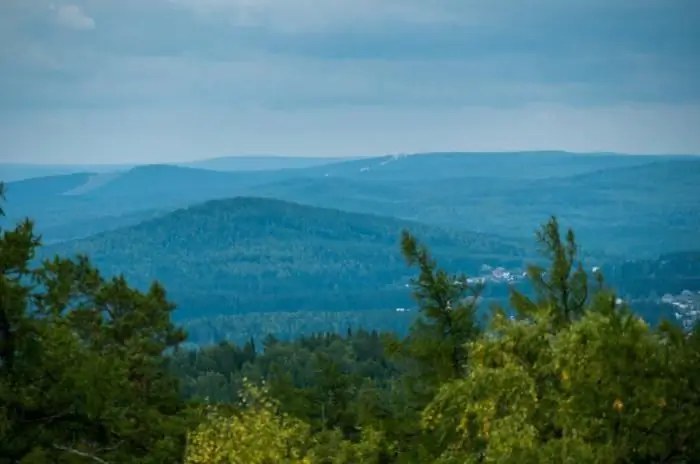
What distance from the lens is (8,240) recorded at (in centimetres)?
2950

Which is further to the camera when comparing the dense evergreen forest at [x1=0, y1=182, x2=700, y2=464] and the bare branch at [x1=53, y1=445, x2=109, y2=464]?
the bare branch at [x1=53, y1=445, x2=109, y2=464]

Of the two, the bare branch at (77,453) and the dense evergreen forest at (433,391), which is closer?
the dense evergreen forest at (433,391)

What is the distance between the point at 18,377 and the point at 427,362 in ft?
37.1

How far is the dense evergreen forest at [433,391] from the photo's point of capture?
18.8m

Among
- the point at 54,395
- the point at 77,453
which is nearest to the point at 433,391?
the point at 77,453

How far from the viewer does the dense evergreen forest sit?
18.8 meters

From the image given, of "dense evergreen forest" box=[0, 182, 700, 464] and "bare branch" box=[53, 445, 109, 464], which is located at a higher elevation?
"dense evergreen forest" box=[0, 182, 700, 464]

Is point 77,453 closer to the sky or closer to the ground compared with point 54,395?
A: closer to the ground

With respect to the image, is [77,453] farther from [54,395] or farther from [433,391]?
[433,391]

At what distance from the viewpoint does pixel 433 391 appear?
1175 inches

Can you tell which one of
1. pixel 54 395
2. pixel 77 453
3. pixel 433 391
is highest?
pixel 54 395

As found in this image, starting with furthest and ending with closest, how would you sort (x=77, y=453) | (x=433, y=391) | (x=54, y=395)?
(x=433, y=391) < (x=54, y=395) < (x=77, y=453)

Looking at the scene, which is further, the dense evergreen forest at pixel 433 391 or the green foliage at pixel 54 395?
the green foliage at pixel 54 395

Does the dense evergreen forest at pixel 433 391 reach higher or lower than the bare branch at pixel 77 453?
higher
